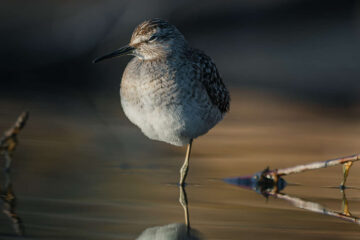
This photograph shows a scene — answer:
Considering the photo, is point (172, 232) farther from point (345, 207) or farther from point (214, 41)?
point (214, 41)

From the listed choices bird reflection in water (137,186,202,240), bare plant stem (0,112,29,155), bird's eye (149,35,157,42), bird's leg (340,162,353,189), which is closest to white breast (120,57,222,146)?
bird's eye (149,35,157,42)

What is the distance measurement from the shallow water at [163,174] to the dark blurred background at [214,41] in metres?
2.84

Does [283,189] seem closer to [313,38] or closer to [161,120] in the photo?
[161,120]

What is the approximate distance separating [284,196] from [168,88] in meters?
1.51

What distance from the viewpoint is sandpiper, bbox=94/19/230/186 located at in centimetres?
773

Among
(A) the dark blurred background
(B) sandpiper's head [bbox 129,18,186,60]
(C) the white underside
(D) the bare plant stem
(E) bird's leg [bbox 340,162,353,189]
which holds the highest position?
(A) the dark blurred background

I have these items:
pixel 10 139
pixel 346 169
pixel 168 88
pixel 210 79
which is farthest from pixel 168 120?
pixel 346 169

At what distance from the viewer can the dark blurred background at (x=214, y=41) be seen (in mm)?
16297

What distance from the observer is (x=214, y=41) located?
18.4 m

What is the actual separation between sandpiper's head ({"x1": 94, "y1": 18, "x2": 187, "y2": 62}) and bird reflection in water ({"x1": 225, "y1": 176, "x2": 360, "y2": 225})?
4.87 feet

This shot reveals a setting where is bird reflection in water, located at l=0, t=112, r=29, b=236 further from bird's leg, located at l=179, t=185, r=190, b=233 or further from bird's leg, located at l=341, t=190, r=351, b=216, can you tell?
bird's leg, located at l=341, t=190, r=351, b=216

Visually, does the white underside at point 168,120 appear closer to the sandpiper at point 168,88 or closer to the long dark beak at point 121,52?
the sandpiper at point 168,88

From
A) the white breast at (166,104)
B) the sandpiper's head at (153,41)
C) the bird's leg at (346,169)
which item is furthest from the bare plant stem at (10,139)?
the bird's leg at (346,169)

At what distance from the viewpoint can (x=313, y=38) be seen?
18859mm
